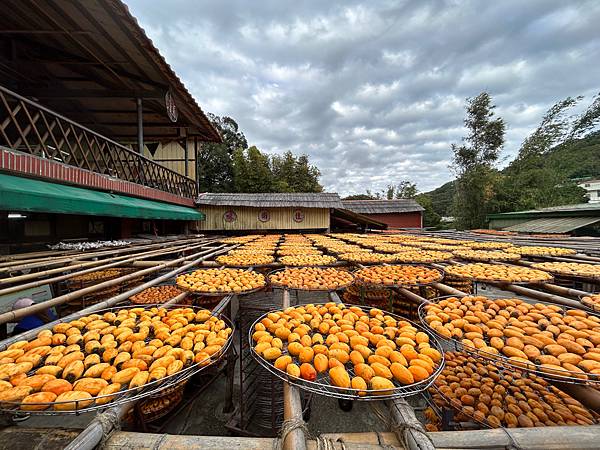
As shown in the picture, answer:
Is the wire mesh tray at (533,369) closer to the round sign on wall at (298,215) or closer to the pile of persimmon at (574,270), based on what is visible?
the pile of persimmon at (574,270)

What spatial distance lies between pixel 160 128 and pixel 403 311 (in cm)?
1413

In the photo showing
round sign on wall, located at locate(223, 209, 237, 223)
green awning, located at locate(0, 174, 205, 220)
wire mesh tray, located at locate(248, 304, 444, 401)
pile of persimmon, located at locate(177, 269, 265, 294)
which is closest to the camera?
wire mesh tray, located at locate(248, 304, 444, 401)

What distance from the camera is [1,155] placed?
4.03 meters

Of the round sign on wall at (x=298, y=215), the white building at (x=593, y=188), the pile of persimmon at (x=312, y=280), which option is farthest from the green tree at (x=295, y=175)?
the white building at (x=593, y=188)

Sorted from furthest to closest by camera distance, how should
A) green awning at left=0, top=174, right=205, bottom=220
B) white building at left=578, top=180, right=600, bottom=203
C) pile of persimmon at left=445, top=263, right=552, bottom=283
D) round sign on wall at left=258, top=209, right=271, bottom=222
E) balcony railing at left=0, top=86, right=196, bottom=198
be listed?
white building at left=578, top=180, right=600, bottom=203
round sign on wall at left=258, top=209, right=271, bottom=222
balcony railing at left=0, top=86, right=196, bottom=198
green awning at left=0, top=174, right=205, bottom=220
pile of persimmon at left=445, top=263, right=552, bottom=283

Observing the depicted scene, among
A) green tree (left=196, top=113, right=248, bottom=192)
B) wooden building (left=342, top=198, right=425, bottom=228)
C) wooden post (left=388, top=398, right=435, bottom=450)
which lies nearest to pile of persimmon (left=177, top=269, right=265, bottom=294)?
wooden post (left=388, top=398, right=435, bottom=450)

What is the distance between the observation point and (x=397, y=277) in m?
3.18

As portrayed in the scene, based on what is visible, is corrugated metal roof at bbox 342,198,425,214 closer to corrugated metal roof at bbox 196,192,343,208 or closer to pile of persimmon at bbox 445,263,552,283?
corrugated metal roof at bbox 196,192,343,208

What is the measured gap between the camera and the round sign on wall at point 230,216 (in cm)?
1498

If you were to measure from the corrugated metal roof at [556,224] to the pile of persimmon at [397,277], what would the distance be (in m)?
15.4

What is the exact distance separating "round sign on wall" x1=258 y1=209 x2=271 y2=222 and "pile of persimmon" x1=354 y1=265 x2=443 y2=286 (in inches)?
479

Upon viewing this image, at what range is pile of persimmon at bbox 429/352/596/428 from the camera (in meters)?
1.99

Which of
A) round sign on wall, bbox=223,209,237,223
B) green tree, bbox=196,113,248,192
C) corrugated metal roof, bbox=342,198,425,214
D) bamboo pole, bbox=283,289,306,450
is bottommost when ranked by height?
bamboo pole, bbox=283,289,306,450

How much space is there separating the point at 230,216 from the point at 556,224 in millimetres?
18791
